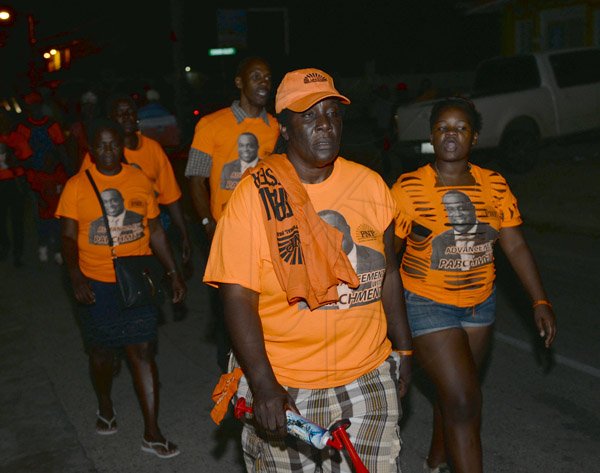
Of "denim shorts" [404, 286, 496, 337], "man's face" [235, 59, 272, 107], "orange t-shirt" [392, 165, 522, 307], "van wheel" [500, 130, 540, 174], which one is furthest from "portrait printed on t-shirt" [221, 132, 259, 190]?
"van wheel" [500, 130, 540, 174]

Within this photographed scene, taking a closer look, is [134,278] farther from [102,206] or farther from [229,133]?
[229,133]

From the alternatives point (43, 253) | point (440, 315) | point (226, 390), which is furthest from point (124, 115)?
point (43, 253)

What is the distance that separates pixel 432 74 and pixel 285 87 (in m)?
37.1

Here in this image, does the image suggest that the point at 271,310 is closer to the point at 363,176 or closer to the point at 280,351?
the point at 280,351

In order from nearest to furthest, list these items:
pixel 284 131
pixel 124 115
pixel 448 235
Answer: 1. pixel 284 131
2. pixel 448 235
3. pixel 124 115

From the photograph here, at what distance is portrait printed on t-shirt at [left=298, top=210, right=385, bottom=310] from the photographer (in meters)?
3.08

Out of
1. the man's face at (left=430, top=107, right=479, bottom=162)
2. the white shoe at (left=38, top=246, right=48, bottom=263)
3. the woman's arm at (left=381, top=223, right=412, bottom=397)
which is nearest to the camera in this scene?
the woman's arm at (left=381, top=223, right=412, bottom=397)

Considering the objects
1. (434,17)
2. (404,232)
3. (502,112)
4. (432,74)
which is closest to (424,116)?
(502,112)

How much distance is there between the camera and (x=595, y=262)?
963cm

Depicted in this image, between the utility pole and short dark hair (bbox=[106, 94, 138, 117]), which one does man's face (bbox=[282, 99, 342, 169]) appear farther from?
the utility pole

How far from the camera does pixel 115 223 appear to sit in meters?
5.05

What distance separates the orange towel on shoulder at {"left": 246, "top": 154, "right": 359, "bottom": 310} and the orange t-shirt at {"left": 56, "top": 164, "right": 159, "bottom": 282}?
7.24 feet

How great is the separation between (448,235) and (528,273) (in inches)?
22.0

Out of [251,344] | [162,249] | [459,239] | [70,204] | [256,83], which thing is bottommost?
[162,249]
